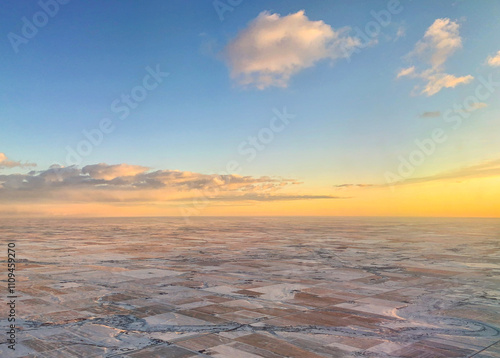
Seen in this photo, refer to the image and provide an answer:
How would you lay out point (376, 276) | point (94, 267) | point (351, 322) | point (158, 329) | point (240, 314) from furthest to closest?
point (94, 267)
point (376, 276)
point (240, 314)
point (351, 322)
point (158, 329)

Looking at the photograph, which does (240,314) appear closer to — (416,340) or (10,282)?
(416,340)

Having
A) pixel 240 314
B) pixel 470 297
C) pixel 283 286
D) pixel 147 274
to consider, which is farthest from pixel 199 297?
pixel 470 297

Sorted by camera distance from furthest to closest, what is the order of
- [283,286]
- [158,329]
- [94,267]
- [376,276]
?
[94,267] < [376,276] < [283,286] < [158,329]

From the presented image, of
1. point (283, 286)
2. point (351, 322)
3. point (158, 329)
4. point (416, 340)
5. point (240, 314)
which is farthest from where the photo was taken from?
point (283, 286)

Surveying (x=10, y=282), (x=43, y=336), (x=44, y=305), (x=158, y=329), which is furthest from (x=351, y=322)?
(x=10, y=282)

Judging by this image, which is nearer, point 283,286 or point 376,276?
point 283,286

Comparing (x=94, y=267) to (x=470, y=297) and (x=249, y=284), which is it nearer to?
(x=249, y=284)

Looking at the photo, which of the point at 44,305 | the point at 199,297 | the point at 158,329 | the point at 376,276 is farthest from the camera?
the point at 376,276

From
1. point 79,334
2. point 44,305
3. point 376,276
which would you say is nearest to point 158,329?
point 79,334

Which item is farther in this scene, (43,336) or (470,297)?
(470,297)
